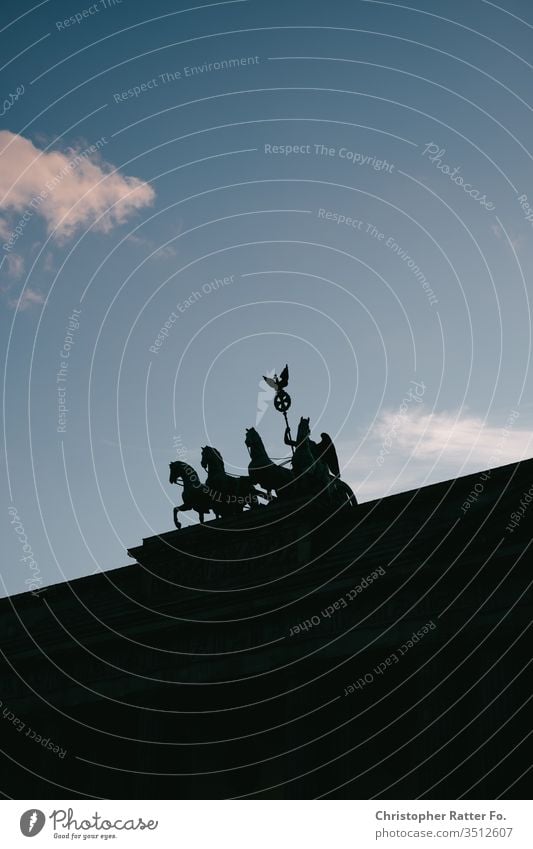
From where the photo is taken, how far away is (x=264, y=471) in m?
29.6

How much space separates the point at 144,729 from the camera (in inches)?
1093

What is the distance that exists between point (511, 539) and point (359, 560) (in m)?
4.22

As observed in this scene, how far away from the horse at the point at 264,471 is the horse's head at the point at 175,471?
259 cm

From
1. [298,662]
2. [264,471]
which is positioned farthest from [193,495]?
[298,662]

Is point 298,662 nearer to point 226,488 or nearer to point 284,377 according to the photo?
point 226,488

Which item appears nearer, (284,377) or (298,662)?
(298,662)

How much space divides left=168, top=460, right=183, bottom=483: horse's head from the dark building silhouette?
265 centimetres

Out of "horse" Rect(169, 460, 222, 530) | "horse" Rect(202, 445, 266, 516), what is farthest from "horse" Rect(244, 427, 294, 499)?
"horse" Rect(169, 460, 222, 530)

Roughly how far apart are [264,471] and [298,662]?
20.6 ft

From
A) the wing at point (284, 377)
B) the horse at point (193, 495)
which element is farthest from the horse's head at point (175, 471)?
the wing at point (284, 377)

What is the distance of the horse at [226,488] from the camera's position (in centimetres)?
2989
